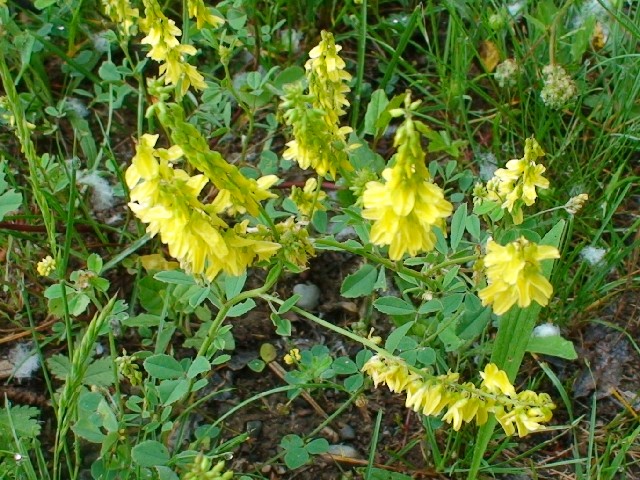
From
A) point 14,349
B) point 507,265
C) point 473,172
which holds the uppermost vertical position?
point 507,265

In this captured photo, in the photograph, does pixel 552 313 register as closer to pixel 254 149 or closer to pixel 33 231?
pixel 254 149

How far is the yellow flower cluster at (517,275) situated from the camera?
4.68ft

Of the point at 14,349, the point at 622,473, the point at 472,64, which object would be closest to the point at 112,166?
the point at 14,349

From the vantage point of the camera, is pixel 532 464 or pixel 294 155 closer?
pixel 294 155

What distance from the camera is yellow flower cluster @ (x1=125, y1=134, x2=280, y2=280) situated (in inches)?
53.9

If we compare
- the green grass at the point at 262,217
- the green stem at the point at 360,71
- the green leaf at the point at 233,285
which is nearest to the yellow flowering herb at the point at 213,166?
the green grass at the point at 262,217

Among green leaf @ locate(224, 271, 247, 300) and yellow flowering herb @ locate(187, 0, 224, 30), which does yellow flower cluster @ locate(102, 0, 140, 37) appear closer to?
yellow flowering herb @ locate(187, 0, 224, 30)

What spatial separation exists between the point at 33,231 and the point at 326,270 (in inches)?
34.3

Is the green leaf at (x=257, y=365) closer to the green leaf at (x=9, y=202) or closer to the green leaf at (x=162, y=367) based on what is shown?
the green leaf at (x=162, y=367)

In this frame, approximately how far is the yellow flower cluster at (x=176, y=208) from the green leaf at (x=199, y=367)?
1.05 ft

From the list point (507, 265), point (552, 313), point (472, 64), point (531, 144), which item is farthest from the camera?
point (472, 64)

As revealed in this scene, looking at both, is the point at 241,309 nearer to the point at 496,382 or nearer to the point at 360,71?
the point at 496,382

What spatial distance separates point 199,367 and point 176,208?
19.0 inches

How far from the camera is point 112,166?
2.58 metres
